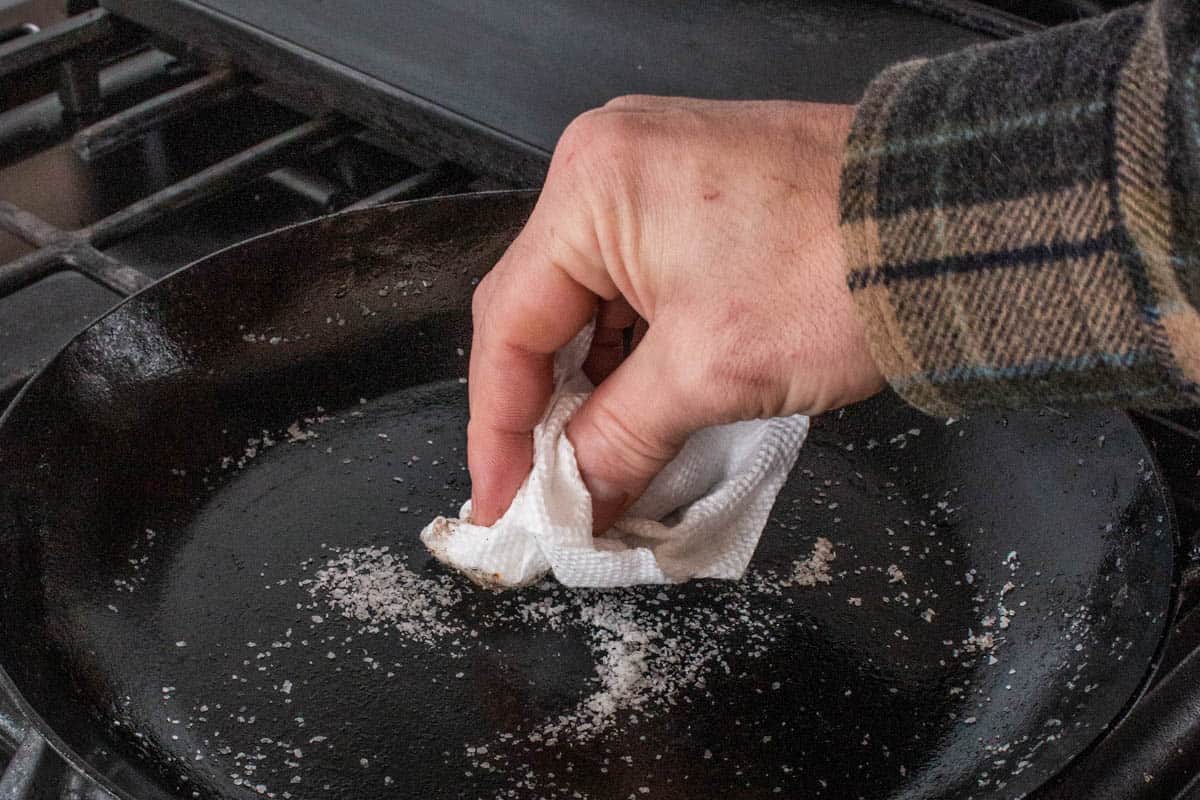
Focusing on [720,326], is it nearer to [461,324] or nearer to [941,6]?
[461,324]

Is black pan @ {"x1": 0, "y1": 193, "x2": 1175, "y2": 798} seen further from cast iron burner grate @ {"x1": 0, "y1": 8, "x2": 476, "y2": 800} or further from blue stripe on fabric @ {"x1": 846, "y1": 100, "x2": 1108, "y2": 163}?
blue stripe on fabric @ {"x1": 846, "y1": 100, "x2": 1108, "y2": 163}

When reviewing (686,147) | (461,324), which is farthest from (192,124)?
(686,147)

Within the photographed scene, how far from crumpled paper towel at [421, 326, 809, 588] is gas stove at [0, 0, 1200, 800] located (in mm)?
342

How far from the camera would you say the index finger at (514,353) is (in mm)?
599

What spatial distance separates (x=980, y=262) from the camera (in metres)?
0.42

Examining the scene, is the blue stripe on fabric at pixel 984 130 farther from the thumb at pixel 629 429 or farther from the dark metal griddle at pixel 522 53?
the dark metal griddle at pixel 522 53

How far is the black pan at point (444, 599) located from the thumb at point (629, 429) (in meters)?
0.06

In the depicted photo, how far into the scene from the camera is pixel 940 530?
73 centimetres

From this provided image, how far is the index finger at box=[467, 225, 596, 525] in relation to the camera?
0.60 meters

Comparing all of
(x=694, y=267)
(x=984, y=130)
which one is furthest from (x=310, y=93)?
(x=984, y=130)

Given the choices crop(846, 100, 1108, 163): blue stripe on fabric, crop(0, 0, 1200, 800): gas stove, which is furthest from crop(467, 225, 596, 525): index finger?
crop(0, 0, 1200, 800): gas stove

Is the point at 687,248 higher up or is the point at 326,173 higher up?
the point at 687,248

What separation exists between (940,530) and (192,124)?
865 mm

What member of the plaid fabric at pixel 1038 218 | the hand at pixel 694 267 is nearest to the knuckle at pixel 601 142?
the hand at pixel 694 267
